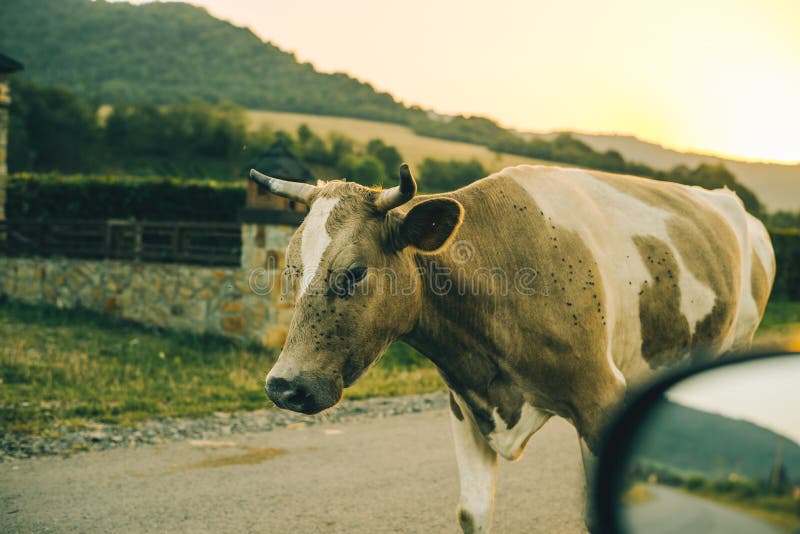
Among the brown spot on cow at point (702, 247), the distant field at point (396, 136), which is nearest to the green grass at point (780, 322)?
the brown spot on cow at point (702, 247)

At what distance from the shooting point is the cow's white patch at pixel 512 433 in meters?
3.30

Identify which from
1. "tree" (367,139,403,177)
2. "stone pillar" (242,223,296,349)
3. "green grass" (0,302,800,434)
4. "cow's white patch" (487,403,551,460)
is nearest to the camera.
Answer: "cow's white patch" (487,403,551,460)

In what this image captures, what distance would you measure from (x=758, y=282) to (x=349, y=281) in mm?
3383

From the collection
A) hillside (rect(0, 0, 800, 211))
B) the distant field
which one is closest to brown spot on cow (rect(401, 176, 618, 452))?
the distant field

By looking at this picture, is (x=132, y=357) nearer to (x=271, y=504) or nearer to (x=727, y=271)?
(x=271, y=504)

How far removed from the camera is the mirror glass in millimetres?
1184

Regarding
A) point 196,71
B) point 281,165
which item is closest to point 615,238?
point 281,165

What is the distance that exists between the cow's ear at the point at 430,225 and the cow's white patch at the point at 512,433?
819 mm

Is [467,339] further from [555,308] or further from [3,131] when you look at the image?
[3,131]

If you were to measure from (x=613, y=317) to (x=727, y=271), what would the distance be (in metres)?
1.27

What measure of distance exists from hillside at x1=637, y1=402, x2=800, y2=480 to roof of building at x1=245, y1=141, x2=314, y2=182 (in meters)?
10.8

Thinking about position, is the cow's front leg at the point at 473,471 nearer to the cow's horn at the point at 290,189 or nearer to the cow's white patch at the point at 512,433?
the cow's white patch at the point at 512,433

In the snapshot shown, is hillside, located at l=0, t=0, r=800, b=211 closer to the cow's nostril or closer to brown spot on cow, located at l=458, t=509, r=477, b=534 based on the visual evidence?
brown spot on cow, located at l=458, t=509, r=477, b=534

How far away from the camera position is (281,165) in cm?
1257
